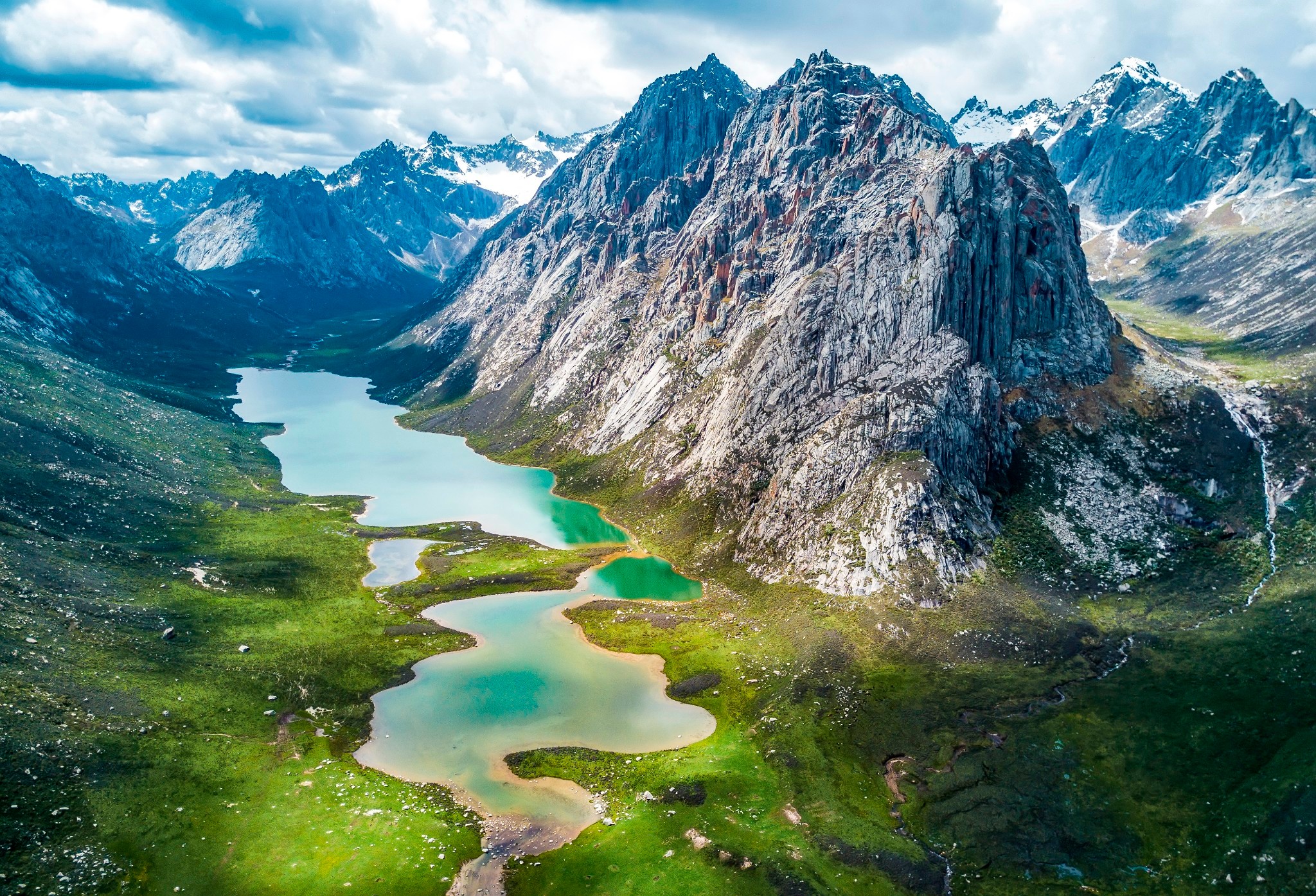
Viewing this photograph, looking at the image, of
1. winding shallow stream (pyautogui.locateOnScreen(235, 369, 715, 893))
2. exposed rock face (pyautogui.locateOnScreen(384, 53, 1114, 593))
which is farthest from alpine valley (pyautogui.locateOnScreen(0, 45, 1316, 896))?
exposed rock face (pyautogui.locateOnScreen(384, 53, 1114, 593))

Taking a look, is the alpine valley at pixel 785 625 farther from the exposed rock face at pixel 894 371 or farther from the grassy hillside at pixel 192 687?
Result: the exposed rock face at pixel 894 371

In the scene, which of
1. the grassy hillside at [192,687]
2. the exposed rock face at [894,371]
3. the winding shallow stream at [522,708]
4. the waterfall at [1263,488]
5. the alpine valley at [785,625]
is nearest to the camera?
the grassy hillside at [192,687]

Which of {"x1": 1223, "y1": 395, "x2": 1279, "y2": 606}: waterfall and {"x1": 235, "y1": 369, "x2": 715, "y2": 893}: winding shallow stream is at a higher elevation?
{"x1": 1223, "y1": 395, "x2": 1279, "y2": 606}: waterfall

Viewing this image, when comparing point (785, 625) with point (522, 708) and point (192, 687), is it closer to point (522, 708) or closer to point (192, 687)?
point (522, 708)

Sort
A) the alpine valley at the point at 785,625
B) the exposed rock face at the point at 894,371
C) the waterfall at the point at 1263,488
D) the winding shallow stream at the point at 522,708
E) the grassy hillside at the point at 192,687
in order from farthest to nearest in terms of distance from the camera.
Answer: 1. the exposed rock face at the point at 894,371
2. the waterfall at the point at 1263,488
3. the winding shallow stream at the point at 522,708
4. the alpine valley at the point at 785,625
5. the grassy hillside at the point at 192,687

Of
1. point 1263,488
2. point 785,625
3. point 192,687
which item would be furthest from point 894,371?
point 192,687

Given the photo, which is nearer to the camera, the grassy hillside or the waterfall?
the grassy hillside

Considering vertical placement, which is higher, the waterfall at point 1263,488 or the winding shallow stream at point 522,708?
the waterfall at point 1263,488

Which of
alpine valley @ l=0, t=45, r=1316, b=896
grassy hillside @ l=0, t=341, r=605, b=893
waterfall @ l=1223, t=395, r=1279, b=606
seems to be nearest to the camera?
grassy hillside @ l=0, t=341, r=605, b=893

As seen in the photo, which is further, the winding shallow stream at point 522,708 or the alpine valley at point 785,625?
the winding shallow stream at point 522,708

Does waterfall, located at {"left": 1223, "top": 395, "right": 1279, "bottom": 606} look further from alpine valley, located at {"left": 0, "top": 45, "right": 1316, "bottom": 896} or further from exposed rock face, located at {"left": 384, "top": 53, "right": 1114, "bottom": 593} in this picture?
exposed rock face, located at {"left": 384, "top": 53, "right": 1114, "bottom": 593}

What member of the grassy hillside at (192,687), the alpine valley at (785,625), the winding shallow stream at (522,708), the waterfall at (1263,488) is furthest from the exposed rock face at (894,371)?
the grassy hillside at (192,687)
